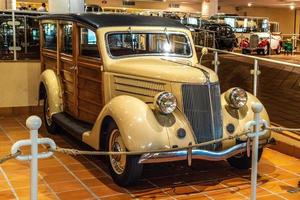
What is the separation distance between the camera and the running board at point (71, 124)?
202 inches

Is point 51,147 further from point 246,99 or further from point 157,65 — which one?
point 246,99

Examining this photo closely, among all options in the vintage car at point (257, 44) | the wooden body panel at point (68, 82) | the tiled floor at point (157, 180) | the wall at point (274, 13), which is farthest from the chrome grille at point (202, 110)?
the wall at point (274, 13)

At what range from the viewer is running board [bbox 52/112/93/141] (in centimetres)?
512

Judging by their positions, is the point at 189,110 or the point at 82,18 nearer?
the point at 189,110

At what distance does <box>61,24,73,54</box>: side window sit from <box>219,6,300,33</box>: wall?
28.4 metres

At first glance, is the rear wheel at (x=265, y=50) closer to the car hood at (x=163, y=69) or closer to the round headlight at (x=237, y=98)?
the car hood at (x=163, y=69)

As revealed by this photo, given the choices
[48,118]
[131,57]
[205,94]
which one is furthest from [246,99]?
[48,118]

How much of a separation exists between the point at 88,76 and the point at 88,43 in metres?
0.41

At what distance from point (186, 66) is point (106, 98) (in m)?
0.94

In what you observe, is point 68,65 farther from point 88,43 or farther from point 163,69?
point 163,69

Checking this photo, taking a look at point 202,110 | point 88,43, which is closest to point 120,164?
point 202,110

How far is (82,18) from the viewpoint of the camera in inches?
207

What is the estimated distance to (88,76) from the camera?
5.23 meters

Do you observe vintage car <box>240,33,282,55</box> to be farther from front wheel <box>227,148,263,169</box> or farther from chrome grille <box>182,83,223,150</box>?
chrome grille <box>182,83,223,150</box>
